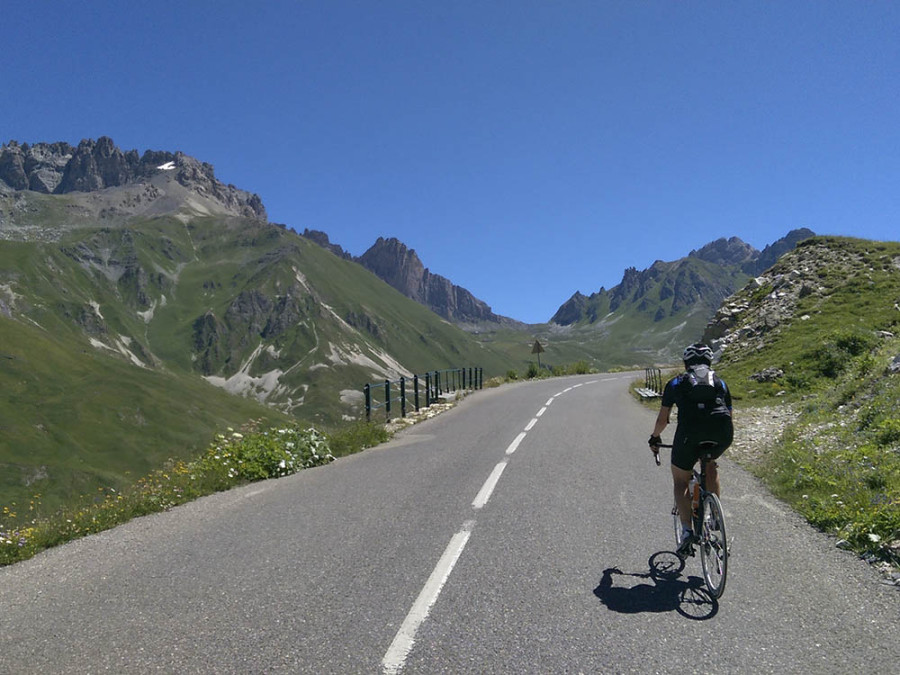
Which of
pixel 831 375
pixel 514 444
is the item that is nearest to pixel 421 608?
pixel 514 444

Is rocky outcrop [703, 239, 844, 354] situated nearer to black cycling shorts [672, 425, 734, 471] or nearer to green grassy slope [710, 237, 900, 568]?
green grassy slope [710, 237, 900, 568]

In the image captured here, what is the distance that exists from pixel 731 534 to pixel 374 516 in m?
4.29

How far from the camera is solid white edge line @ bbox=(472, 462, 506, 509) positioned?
27.4 ft

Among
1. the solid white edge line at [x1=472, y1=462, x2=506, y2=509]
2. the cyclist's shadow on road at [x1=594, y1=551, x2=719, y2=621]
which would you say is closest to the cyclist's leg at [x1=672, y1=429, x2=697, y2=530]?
the cyclist's shadow on road at [x1=594, y1=551, x2=719, y2=621]

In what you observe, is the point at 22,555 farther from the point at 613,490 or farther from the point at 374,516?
the point at 613,490

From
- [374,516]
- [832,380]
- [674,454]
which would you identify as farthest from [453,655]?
[832,380]

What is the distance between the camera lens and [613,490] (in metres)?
9.02

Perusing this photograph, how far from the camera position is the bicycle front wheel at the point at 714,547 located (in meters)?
5.13

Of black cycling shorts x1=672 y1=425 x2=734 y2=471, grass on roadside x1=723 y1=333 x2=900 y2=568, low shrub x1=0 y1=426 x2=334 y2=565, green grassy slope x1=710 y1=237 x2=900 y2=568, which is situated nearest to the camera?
black cycling shorts x1=672 y1=425 x2=734 y2=471

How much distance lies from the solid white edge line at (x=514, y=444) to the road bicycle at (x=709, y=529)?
22.1 feet

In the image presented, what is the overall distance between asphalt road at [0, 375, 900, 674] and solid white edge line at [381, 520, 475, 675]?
0.06ft

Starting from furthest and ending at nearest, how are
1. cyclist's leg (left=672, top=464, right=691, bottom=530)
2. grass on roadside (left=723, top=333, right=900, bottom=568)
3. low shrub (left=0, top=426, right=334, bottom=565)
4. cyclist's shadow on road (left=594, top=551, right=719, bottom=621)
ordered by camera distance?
low shrub (left=0, top=426, right=334, bottom=565) → grass on roadside (left=723, top=333, right=900, bottom=568) → cyclist's leg (left=672, top=464, right=691, bottom=530) → cyclist's shadow on road (left=594, top=551, right=719, bottom=621)

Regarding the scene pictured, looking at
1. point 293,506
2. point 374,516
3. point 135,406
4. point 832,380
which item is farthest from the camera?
point 135,406

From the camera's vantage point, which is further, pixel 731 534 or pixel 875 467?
pixel 875 467
